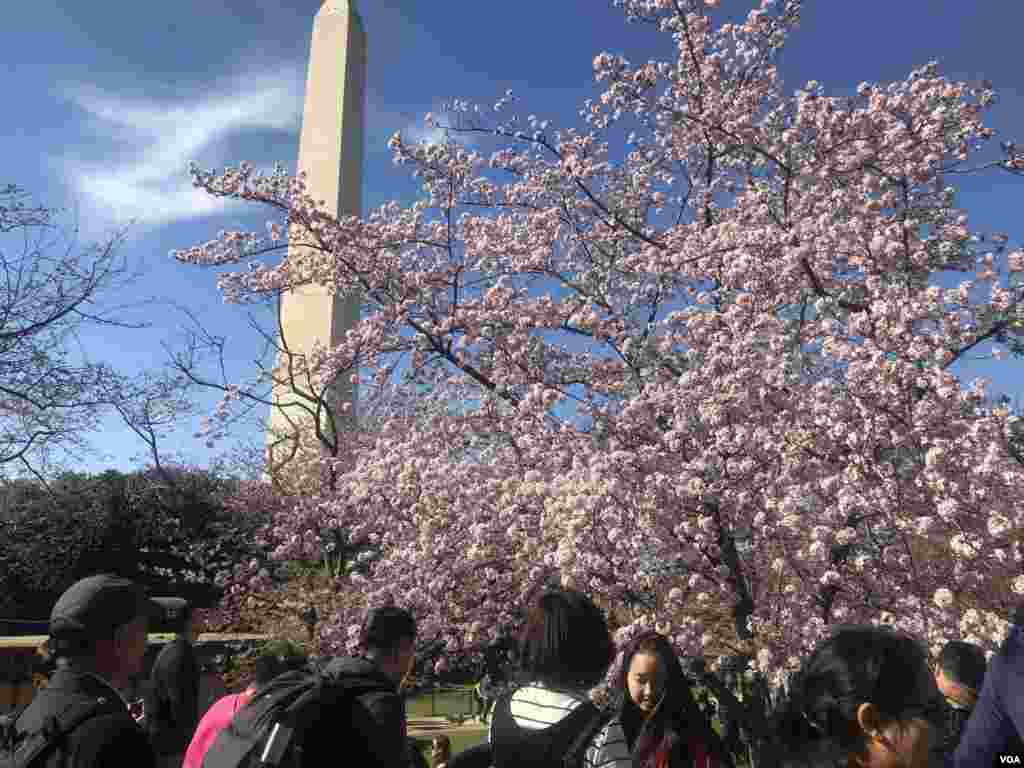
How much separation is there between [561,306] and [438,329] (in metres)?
1.08

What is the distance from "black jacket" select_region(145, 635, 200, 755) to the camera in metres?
3.90

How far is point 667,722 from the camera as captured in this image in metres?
2.90

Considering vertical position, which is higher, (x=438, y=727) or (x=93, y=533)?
(x=93, y=533)

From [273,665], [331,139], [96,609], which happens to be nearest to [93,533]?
[331,139]

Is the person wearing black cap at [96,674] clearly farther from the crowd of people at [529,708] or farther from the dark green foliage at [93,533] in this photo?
the dark green foliage at [93,533]

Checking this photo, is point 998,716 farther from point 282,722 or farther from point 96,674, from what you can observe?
point 96,674

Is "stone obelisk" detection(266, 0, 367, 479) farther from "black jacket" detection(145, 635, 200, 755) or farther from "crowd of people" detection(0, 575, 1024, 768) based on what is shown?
"crowd of people" detection(0, 575, 1024, 768)

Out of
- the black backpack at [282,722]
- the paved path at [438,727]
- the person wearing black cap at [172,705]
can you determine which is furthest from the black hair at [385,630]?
the paved path at [438,727]

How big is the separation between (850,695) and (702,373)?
4327 millimetres

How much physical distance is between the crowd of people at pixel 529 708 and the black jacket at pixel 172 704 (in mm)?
1291

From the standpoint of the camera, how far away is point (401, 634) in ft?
8.24

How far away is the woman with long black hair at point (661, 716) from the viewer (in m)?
2.81

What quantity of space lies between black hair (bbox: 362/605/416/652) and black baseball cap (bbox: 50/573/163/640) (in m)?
0.69

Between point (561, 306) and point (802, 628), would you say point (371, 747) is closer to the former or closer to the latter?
point (802, 628)
